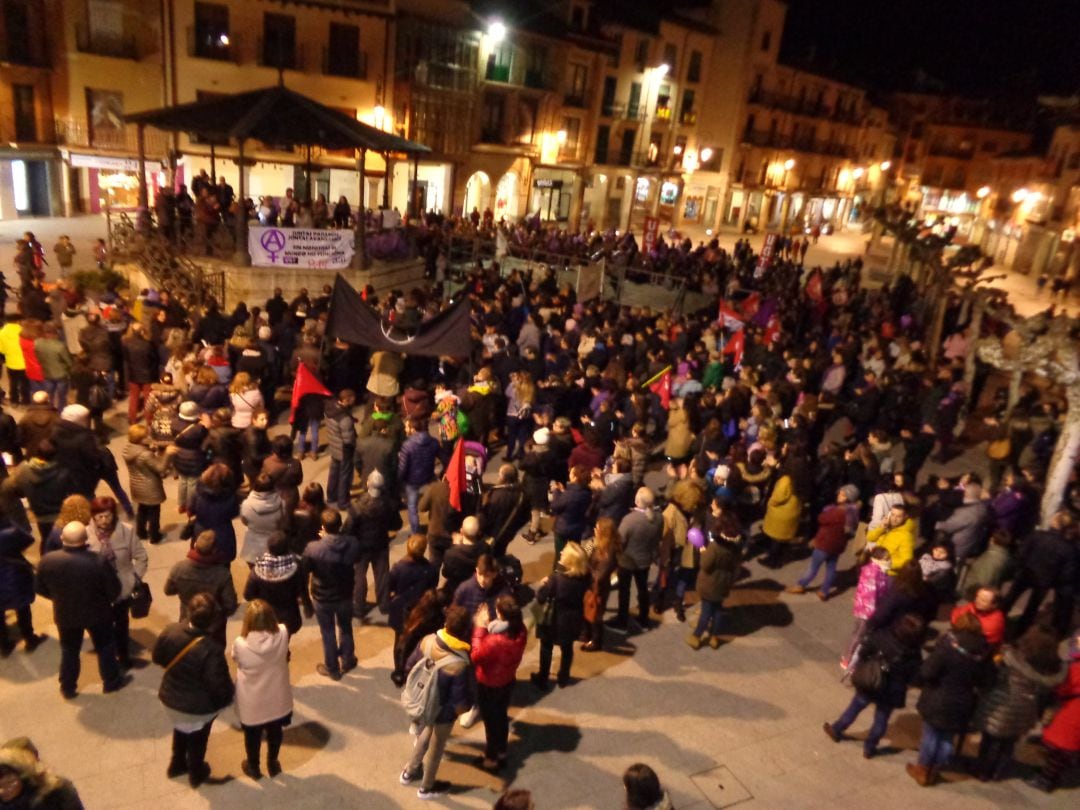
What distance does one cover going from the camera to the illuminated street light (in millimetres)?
30806

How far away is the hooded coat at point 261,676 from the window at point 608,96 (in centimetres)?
3957

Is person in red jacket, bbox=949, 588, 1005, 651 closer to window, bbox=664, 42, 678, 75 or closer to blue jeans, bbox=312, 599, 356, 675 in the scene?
blue jeans, bbox=312, 599, 356, 675

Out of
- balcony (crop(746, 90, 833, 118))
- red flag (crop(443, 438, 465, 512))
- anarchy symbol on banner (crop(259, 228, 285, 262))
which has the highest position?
balcony (crop(746, 90, 833, 118))

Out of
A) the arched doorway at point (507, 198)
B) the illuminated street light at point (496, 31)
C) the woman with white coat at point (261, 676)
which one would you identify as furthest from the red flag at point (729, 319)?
the arched doorway at point (507, 198)

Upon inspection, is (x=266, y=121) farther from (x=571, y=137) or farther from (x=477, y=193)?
(x=571, y=137)

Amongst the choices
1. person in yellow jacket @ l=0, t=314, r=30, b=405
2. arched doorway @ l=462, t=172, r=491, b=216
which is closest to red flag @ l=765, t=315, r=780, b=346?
person in yellow jacket @ l=0, t=314, r=30, b=405

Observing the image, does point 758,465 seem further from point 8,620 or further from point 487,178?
point 487,178

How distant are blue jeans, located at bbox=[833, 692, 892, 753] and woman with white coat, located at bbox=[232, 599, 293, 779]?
14.4ft

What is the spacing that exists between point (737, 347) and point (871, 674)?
8154mm

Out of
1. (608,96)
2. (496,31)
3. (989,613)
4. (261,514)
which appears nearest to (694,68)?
(608,96)

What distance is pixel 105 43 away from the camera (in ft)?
90.8

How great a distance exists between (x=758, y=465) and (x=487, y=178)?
28677 mm

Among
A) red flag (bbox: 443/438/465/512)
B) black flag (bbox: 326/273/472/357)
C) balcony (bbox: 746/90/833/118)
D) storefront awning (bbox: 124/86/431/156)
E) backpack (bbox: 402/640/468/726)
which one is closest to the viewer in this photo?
backpack (bbox: 402/640/468/726)

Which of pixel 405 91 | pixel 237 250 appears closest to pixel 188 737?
pixel 237 250
